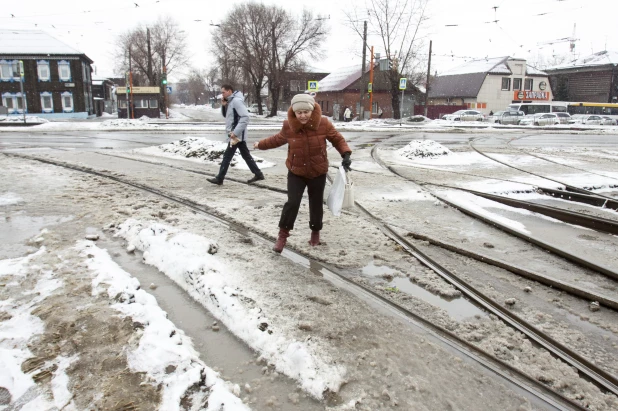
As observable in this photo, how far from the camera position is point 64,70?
48.4 meters

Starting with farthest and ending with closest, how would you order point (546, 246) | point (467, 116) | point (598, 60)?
point (598, 60)
point (467, 116)
point (546, 246)

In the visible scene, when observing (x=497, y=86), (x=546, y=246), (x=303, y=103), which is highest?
(x=497, y=86)

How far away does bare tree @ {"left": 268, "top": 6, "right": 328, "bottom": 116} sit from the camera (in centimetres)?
5284

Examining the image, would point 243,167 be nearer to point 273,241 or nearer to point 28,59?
point 273,241

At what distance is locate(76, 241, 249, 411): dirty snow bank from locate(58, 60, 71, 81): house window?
5218 centimetres

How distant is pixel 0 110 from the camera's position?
99.8 ft

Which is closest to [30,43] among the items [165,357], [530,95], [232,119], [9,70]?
[9,70]

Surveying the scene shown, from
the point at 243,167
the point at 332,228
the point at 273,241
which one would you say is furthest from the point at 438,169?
the point at 273,241

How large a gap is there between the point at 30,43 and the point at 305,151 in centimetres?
5445

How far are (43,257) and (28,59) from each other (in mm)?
51742

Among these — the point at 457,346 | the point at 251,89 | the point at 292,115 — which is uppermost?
the point at 251,89

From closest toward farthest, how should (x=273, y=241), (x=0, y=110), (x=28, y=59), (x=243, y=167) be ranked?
(x=273, y=241), (x=243, y=167), (x=0, y=110), (x=28, y=59)

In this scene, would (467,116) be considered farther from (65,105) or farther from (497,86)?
(65,105)

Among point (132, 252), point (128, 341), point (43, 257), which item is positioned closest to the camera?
point (128, 341)
